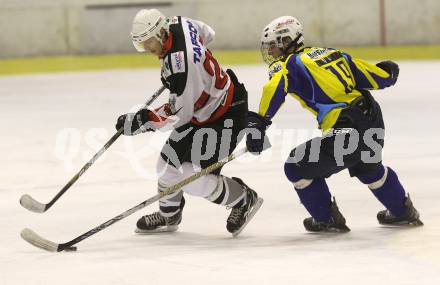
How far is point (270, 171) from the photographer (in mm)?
6145

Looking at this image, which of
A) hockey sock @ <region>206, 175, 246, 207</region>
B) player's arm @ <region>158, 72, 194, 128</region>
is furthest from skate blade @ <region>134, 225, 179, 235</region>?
player's arm @ <region>158, 72, 194, 128</region>

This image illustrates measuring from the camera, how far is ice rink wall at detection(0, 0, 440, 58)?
1244 cm

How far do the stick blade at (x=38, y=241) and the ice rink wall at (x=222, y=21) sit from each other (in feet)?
27.8

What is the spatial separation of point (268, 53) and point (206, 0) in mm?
8383

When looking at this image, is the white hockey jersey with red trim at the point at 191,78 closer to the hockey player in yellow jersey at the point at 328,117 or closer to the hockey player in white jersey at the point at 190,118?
the hockey player in white jersey at the point at 190,118

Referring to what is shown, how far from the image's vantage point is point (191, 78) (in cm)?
441

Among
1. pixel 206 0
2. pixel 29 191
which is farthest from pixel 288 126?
pixel 206 0

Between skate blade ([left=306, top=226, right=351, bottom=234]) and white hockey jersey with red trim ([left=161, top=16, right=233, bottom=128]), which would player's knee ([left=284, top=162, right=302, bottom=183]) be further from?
white hockey jersey with red trim ([left=161, top=16, right=233, bottom=128])

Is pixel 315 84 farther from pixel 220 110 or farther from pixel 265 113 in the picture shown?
pixel 220 110

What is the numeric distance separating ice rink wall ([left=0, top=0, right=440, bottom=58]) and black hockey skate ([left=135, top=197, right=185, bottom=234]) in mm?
7973

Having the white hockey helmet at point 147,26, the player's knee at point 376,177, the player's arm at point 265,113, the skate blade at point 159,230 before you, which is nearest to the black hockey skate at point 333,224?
the player's knee at point 376,177

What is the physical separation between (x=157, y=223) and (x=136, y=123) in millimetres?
570

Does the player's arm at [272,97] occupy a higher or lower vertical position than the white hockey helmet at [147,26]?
lower

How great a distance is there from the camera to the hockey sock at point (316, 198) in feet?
14.8
